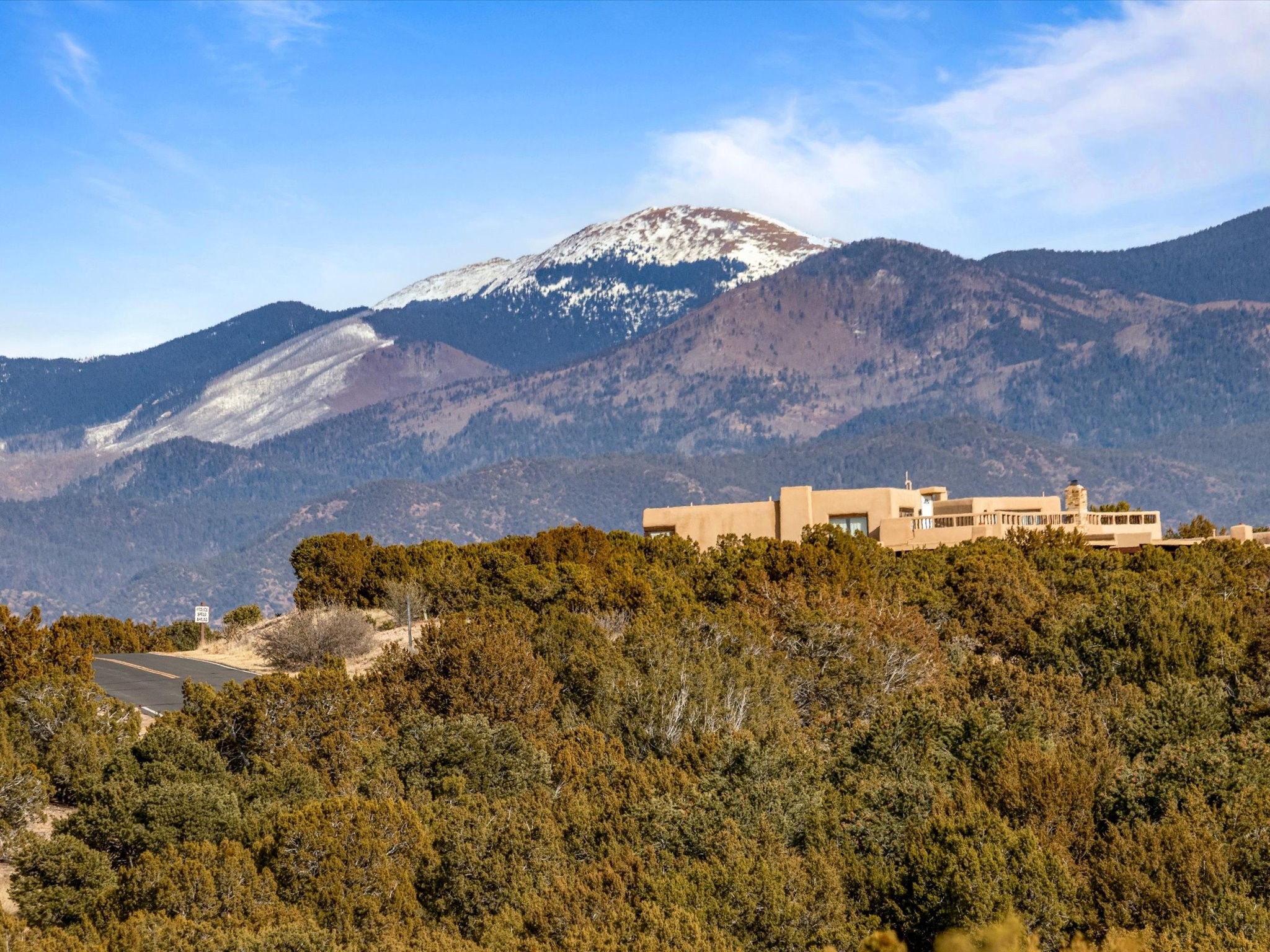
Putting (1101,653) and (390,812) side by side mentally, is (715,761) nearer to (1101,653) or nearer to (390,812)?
(390,812)

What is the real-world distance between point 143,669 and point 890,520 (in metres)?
49.7

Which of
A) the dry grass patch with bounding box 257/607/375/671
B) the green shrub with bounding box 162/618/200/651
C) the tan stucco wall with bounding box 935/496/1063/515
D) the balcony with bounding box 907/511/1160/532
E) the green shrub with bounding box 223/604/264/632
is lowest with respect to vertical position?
the green shrub with bounding box 162/618/200/651

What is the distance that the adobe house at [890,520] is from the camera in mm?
105625

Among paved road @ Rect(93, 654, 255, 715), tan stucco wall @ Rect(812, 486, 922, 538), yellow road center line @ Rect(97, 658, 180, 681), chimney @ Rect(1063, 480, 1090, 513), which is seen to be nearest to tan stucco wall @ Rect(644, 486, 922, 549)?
tan stucco wall @ Rect(812, 486, 922, 538)

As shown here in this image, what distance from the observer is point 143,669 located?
240ft

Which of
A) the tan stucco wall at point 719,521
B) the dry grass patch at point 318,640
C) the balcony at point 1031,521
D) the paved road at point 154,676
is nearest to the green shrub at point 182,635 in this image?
the paved road at point 154,676

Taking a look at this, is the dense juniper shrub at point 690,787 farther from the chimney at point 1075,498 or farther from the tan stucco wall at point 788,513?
the chimney at point 1075,498

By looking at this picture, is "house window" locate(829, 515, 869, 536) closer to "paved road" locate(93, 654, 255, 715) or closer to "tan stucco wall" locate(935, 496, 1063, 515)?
"tan stucco wall" locate(935, 496, 1063, 515)

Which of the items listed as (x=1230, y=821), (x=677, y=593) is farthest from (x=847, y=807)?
(x=677, y=593)

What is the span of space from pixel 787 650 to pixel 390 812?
24109 millimetres

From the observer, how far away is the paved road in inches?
2367

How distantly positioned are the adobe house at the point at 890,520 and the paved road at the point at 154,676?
38576 mm

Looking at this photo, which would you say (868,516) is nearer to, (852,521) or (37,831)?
(852,521)

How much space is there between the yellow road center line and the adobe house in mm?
39693
